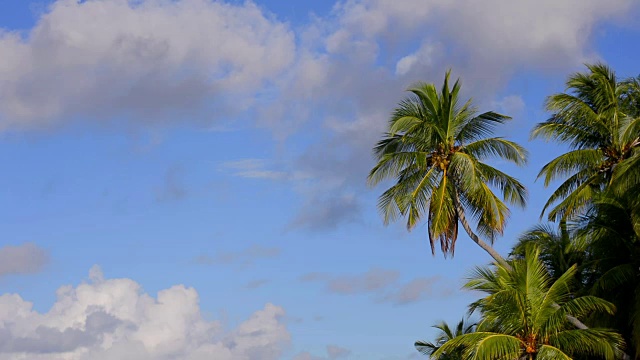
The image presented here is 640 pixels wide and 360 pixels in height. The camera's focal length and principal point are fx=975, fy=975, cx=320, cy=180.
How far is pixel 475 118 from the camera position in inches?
1486

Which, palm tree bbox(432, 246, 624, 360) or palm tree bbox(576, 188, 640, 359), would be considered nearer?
palm tree bbox(432, 246, 624, 360)

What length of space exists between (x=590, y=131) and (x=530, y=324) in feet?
40.3

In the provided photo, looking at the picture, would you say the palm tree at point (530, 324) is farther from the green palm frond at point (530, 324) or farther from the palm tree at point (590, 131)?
the palm tree at point (590, 131)

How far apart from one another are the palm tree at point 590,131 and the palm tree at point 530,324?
8.52m

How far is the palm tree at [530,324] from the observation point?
2889cm

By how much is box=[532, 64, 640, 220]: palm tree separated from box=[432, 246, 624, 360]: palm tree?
8.52 m

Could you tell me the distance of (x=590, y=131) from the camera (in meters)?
39.2

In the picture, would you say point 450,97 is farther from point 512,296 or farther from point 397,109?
point 512,296

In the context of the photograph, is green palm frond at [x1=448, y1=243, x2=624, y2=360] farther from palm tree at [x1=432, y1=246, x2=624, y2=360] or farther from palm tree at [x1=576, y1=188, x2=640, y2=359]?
palm tree at [x1=576, y1=188, x2=640, y2=359]

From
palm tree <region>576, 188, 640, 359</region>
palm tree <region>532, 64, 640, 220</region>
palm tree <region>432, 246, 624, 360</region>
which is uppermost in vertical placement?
palm tree <region>532, 64, 640, 220</region>

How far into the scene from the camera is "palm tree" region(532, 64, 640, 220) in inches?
1499

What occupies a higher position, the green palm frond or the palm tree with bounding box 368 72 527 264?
the palm tree with bounding box 368 72 527 264

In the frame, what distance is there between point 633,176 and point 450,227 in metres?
6.98

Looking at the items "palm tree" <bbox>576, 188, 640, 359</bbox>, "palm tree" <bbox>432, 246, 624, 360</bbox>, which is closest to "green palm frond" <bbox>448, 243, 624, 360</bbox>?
"palm tree" <bbox>432, 246, 624, 360</bbox>
